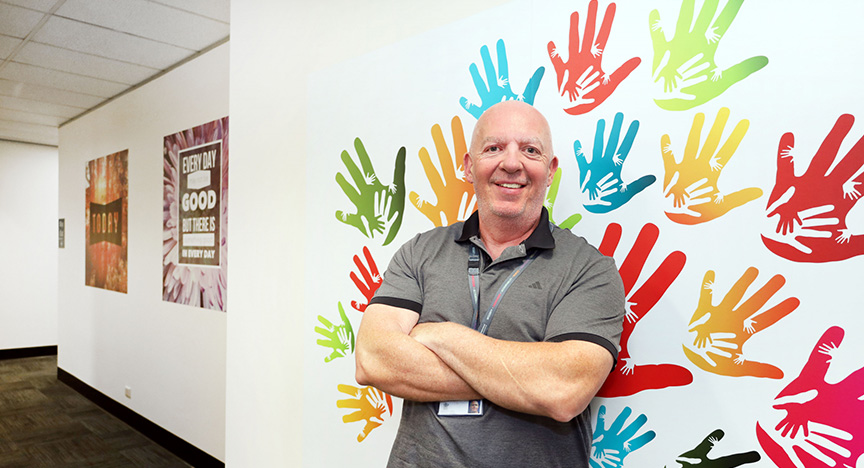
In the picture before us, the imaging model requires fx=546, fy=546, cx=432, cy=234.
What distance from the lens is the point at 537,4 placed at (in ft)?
5.02

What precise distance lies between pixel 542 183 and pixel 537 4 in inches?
22.1

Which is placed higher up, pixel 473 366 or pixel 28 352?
pixel 473 366

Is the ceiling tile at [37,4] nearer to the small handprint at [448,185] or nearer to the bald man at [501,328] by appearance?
the small handprint at [448,185]

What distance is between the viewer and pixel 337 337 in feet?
6.79

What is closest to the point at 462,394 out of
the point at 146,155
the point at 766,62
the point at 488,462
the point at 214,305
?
the point at 488,462

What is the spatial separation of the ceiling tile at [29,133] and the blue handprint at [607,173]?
6926 mm

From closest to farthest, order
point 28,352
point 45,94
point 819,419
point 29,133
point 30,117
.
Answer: point 819,419 < point 45,94 < point 30,117 < point 29,133 < point 28,352

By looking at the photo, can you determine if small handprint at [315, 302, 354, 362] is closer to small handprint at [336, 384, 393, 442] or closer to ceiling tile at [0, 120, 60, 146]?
small handprint at [336, 384, 393, 442]

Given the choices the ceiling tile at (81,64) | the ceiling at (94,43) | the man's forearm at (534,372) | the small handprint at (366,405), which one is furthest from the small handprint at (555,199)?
the ceiling tile at (81,64)

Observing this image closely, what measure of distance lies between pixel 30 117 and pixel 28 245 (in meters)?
2.14

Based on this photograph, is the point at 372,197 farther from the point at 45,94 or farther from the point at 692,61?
the point at 45,94

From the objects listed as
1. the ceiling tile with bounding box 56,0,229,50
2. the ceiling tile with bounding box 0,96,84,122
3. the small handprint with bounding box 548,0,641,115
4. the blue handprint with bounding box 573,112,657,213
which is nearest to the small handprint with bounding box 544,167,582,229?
the blue handprint with bounding box 573,112,657,213

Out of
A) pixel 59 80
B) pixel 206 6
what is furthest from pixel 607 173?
pixel 59 80

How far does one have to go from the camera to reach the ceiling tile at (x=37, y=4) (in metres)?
3.01
